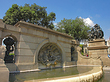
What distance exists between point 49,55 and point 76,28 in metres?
26.4

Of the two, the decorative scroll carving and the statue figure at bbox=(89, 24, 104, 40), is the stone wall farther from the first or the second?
the statue figure at bbox=(89, 24, 104, 40)

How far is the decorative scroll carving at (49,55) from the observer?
9.44 meters

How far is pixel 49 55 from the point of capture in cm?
1020

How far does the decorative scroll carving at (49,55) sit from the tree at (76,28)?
77.0 ft

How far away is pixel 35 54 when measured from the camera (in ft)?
28.1

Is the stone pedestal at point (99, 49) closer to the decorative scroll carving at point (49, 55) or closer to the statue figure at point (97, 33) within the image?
the statue figure at point (97, 33)

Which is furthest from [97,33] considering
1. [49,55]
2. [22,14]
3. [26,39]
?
[22,14]

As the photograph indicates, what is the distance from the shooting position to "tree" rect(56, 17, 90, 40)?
111ft

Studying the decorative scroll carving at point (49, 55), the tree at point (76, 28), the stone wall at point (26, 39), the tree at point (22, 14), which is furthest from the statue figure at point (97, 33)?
the tree at point (76, 28)

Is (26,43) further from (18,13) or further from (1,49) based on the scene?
(18,13)

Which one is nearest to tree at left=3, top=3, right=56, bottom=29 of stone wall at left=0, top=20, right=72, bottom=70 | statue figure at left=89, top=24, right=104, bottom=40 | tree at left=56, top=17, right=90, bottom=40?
tree at left=56, top=17, right=90, bottom=40

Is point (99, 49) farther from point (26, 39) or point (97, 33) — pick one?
point (26, 39)

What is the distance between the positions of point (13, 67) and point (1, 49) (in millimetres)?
2908

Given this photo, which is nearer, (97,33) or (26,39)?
(26,39)
